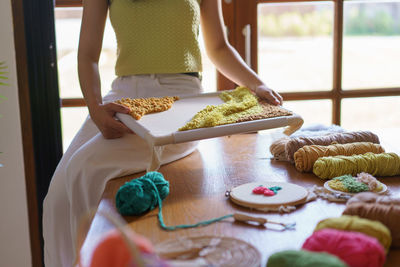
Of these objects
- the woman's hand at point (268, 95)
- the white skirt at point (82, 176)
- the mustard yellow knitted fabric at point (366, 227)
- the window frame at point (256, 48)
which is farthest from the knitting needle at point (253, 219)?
the window frame at point (256, 48)

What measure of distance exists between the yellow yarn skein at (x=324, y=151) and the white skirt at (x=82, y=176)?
414mm

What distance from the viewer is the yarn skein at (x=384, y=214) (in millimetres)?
940

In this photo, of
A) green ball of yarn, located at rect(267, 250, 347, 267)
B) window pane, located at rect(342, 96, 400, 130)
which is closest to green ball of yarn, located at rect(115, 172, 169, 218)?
green ball of yarn, located at rect(267, 250, 347, 267)

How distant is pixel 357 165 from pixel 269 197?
0.33 meters

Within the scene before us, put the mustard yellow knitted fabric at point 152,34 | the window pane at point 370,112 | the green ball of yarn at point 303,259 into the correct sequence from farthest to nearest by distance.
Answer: the window pane at point 370,112 < the mustard yellow knitted fabric at point 152,34 < the green ball of yarn at point 303,259

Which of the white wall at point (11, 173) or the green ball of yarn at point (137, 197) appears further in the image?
the white wall at point (11, 173)

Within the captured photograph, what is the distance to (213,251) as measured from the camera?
35.2 inches

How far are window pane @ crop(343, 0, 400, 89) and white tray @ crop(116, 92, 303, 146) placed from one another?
3.35 feet

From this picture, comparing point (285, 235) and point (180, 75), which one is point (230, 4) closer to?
point (180, 75)

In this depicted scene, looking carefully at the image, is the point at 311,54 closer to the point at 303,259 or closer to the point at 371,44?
the point at 371,44

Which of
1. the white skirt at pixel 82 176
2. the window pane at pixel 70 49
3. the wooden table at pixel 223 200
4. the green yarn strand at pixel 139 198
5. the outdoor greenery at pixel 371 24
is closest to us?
the wooden table at pixel 223 200

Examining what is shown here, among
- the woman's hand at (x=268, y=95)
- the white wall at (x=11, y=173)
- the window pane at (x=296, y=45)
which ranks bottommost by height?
the white wall at (x=11, y=173)

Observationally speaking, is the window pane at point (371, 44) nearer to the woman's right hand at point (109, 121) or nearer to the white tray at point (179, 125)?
the white tray at point (179, 125)

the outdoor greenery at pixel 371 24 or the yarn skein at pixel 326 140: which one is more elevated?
the outdoor greenery at pixel 371 24
